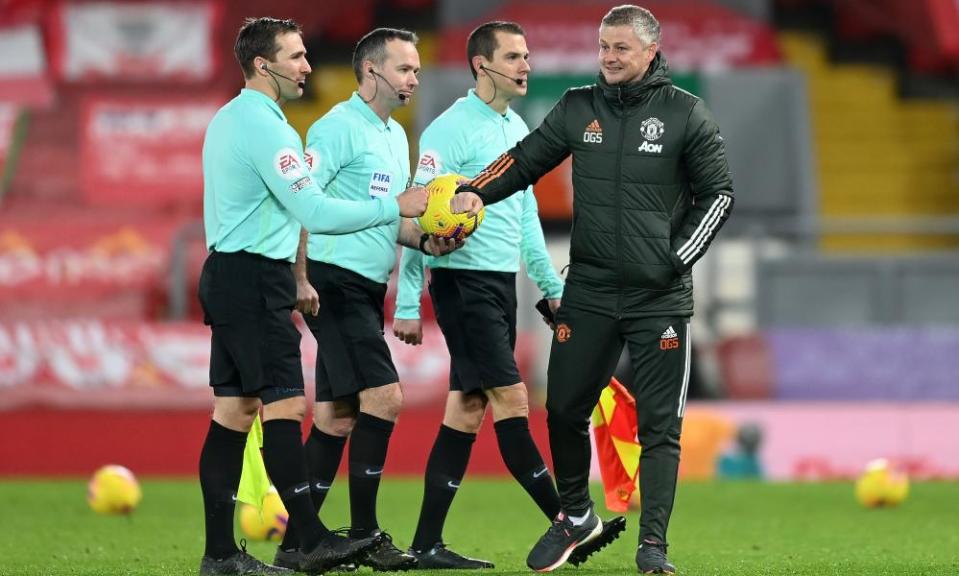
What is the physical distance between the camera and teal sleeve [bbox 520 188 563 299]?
7180mm

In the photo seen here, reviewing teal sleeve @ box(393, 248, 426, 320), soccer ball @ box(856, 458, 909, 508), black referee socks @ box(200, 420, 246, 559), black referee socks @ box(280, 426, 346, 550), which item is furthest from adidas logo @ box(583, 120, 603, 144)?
soccer ball @ box(856, 458, 909, 508)

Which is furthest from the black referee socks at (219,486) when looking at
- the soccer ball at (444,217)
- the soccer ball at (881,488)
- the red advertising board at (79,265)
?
the red advertising board at (79,265)

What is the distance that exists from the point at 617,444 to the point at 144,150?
36.9ft

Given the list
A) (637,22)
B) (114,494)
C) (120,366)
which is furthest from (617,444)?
(120,366)

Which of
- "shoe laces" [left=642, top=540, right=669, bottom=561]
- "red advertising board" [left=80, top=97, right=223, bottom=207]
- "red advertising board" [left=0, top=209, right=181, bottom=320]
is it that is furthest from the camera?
"red advertising board" [left=80, top=97, right=223, bottom=207]

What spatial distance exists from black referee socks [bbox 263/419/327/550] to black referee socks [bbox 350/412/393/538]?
1.48 feet

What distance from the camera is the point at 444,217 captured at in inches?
251

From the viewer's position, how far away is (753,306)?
43.9ft

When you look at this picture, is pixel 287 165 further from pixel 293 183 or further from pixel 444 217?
pixel 444 217

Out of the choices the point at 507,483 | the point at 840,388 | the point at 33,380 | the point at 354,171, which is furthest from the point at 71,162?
the point at 354,171

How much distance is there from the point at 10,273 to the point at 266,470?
953 cm

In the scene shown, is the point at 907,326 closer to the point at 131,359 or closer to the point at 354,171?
the point at 131,359

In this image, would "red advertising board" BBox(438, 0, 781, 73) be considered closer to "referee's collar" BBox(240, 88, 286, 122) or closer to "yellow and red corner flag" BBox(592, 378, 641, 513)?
"yellow and red corner flag" BBox(592, 378, 641, 513)

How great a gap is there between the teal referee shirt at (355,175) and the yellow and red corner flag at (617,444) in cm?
111
